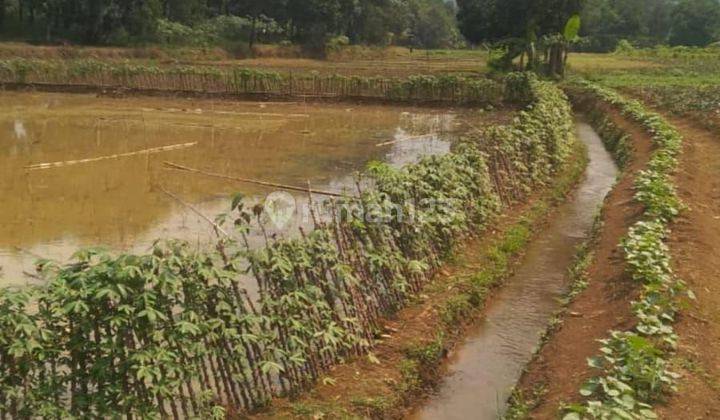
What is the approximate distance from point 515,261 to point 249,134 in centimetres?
1284

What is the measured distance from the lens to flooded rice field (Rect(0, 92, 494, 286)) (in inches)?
410

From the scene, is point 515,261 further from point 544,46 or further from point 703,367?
point 544,46

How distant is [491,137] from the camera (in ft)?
37.5

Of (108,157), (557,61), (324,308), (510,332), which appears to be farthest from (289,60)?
(324,308)

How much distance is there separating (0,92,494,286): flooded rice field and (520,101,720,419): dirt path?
216 inches

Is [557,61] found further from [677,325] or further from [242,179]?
[677,325]

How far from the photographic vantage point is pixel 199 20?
52.8m

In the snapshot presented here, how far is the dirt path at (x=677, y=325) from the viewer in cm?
523

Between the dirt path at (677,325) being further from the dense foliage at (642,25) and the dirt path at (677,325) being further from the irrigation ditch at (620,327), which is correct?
the dense foliage at (642,25)

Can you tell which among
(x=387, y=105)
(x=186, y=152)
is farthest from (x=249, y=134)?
(x=387, y=105)

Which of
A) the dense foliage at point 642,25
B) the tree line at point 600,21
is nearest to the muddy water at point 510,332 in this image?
the tree line at point 600,21

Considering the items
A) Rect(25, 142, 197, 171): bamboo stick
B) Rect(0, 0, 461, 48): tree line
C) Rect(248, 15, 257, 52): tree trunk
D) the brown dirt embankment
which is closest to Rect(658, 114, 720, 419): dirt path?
the brown dirt embankment

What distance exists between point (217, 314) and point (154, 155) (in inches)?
494

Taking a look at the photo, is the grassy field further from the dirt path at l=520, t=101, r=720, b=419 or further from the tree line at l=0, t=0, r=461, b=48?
the dirt path at l=520, t=101, r=720, b=419
